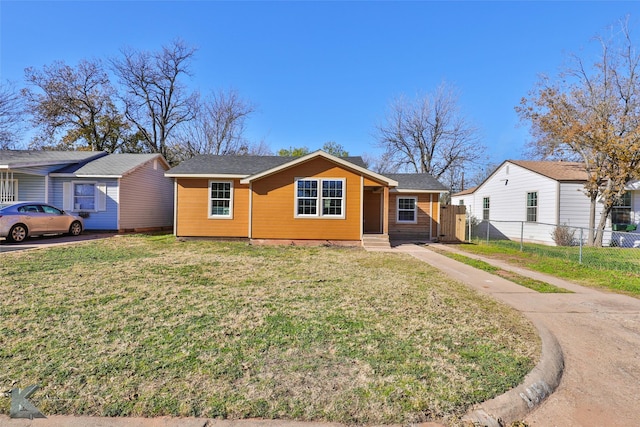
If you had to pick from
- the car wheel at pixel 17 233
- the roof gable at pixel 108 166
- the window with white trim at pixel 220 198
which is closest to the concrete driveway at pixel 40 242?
the car wheel at pixel 17 233

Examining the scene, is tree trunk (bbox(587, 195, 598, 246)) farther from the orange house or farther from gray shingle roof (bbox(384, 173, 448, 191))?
the orange house

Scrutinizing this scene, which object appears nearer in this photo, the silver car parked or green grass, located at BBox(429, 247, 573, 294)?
green grass, located at BBox(429, 247, 573, 294)

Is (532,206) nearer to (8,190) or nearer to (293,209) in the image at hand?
(293,209)

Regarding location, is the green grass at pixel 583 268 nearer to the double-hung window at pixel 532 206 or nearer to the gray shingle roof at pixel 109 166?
the double-hung window at pixel 532 206

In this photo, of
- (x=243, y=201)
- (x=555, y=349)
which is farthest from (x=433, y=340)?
(x=243, y=201)

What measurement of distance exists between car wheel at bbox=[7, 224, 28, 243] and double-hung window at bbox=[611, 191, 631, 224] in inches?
1020

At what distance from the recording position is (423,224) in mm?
15758

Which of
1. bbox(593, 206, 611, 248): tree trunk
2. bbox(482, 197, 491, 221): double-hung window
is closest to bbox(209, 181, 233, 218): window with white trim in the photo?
bbox(482, 197, 491, 221): double-hung window

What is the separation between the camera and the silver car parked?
1115 cm

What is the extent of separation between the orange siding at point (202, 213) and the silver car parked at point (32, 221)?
4.80 meters

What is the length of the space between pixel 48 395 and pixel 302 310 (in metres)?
2.77

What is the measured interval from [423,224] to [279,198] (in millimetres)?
7789

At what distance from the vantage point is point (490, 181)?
20469 mm

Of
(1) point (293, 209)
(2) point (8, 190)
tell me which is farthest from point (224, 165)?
(2) point (8, 190)
